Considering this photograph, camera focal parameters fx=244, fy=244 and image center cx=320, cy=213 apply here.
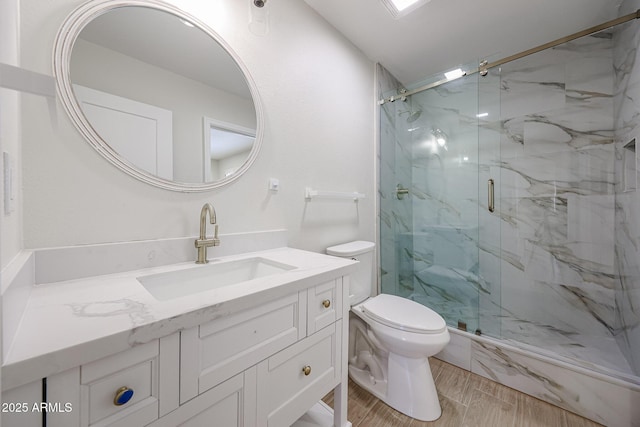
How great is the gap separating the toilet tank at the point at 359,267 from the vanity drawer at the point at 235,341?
2.36 ft

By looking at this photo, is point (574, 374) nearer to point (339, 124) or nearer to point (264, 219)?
point (264, 219)

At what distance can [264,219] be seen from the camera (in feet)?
4.29

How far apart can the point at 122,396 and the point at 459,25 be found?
8.34 ft

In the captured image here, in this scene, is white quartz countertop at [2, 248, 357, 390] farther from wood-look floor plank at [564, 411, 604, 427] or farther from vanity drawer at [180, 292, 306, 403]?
wood-look floor plank at [564, 411, 604, 427]

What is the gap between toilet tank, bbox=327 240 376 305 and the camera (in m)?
1.55

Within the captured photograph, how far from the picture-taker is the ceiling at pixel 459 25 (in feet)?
5.16

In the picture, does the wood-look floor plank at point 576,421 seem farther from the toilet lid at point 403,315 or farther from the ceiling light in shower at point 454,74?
the ceiling light in shower at point 454,74

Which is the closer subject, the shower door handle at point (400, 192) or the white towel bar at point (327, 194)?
the white towel bar at point (327, 194)

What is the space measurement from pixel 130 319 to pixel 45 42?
0.92 m

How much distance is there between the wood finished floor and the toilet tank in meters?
0.55

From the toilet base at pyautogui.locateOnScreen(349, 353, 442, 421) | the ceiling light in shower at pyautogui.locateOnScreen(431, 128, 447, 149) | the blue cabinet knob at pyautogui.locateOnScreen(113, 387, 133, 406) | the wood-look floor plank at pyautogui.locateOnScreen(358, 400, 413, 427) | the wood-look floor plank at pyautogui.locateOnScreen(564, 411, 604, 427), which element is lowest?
the wood-look floor plank at pyautogui.locateOnScreen(564, 411, 604, 427)

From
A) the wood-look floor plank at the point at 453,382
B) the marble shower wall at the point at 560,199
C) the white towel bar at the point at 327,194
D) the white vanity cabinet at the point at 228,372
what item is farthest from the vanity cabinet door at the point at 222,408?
the marble shower wall at the point at 560,199

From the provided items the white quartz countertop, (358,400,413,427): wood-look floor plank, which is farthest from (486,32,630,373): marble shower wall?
the white quartz countertop

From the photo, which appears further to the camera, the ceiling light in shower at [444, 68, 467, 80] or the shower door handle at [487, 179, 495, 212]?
the shower door handle at [487, 179, 495, 212]
